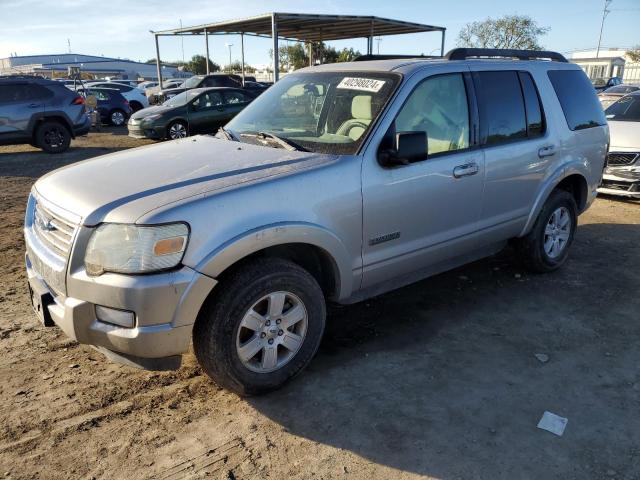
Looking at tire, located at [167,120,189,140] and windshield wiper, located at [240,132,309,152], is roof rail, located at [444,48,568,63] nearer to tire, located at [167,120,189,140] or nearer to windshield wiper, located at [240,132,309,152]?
windshield wiper, located at [240,132,309,152]

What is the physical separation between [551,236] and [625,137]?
4082 mm

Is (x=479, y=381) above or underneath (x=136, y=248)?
underneath

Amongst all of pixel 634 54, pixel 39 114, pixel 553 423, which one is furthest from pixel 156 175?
pixel 634 54

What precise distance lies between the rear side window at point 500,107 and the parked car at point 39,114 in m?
11.2

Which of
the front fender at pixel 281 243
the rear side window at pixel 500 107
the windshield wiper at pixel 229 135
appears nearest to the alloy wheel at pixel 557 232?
the rear side window at pixel 500 107

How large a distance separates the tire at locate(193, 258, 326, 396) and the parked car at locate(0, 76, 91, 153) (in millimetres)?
11242

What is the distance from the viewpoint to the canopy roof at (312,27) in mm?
16188

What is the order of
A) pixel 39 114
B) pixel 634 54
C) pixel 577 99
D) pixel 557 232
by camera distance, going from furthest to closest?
pixel 634 54, pixel 39 114, pixel 557 232, pixel 577 99

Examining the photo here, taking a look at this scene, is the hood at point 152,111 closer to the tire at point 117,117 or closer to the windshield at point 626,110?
the tire at point 117,117

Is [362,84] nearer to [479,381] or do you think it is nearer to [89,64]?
[479,381]

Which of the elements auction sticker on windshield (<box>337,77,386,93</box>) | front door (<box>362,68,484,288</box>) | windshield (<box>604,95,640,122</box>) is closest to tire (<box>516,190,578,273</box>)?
front door (<box>362,68,484,288</box>)

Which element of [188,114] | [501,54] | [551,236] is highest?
[501,54]

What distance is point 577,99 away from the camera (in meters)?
4.87

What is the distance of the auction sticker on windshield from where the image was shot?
3545 millimetres
